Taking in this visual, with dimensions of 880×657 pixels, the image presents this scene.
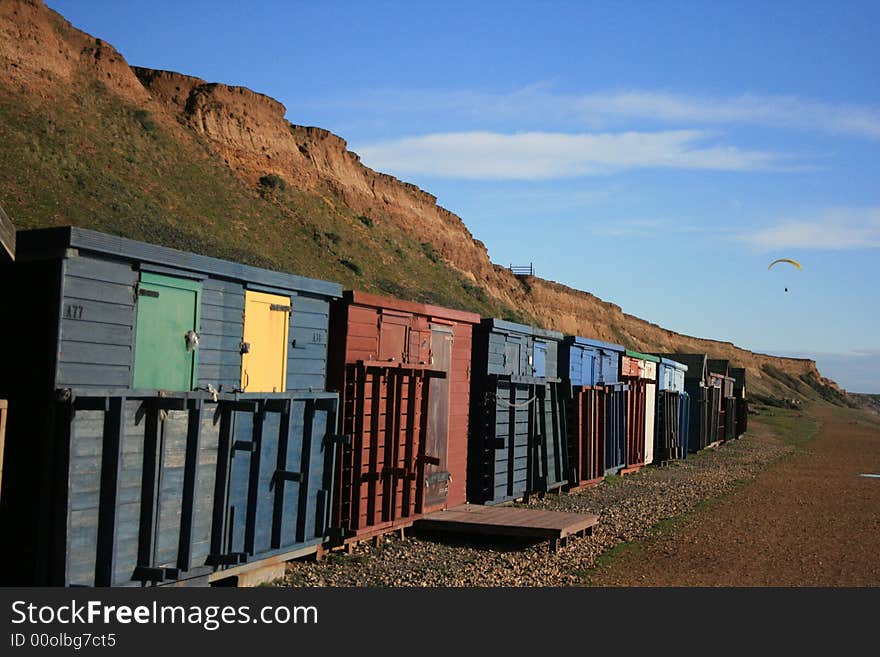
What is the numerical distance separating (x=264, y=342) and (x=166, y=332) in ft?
5.56

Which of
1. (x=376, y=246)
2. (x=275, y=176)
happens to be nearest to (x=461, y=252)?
(x=376, y=246)

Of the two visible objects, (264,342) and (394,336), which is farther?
(394,336)

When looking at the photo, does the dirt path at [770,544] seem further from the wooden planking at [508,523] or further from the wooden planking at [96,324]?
the wooden planking at [96,324]

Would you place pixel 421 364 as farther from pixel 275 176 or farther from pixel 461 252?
pixel 461 252

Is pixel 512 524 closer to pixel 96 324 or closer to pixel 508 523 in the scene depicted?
pixel 508 523

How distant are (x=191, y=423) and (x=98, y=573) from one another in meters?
1.68

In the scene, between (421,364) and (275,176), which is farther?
(275,176)

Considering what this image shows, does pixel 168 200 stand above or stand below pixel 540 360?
above

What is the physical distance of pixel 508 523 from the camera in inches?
548

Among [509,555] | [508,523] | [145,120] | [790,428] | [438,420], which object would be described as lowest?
[509,555]

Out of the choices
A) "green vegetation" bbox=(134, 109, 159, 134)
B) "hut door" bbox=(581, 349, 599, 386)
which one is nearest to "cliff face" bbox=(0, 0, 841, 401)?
"green vegetation" bbox=(134, 109, 159, 134)

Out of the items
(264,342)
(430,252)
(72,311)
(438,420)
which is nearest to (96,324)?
(72,311)

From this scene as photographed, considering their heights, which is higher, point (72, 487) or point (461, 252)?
point (461, 252)

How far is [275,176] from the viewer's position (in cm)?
6003
